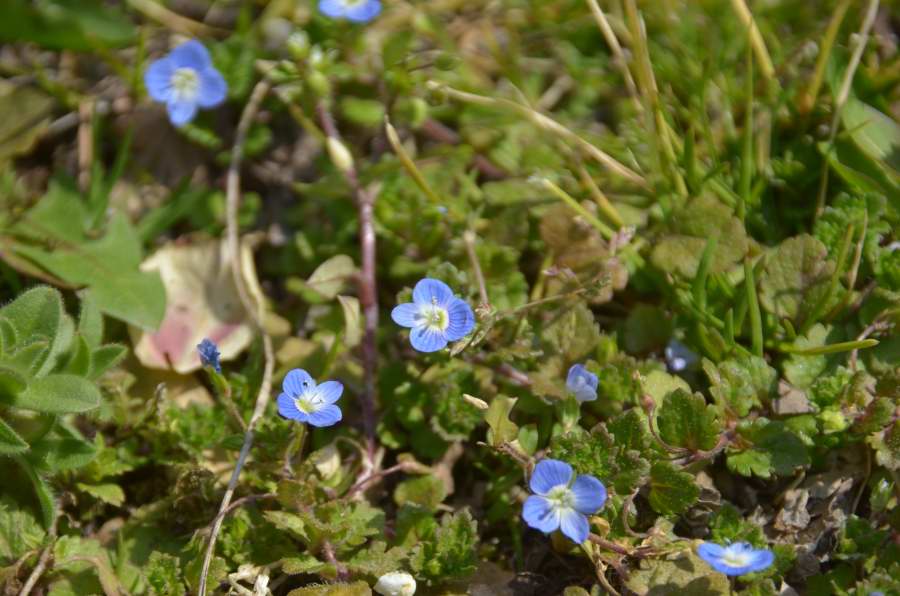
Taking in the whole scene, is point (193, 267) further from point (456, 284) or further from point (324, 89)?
point (456, 284)

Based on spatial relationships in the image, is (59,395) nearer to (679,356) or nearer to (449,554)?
(449,554)

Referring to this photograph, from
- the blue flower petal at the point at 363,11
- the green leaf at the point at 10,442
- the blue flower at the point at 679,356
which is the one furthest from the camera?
the blue flower petal at the point at 363,11

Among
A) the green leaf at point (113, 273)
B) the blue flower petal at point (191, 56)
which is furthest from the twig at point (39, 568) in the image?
the blue flower petal at point (191, 56)

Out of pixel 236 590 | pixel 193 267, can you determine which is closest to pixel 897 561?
pixel 236 590

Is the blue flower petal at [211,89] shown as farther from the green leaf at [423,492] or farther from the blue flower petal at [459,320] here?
the green leaf at [423,492]

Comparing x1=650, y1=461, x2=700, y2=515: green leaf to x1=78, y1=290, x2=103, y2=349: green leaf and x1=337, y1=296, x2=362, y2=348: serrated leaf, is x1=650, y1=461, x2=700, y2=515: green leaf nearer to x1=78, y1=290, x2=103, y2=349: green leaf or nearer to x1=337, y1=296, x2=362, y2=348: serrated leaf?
x1=337, y1=296, x2=362, y2=348: serrated leaf

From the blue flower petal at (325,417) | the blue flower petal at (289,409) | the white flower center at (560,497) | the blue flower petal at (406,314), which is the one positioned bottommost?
the white flower center at (560,497)
